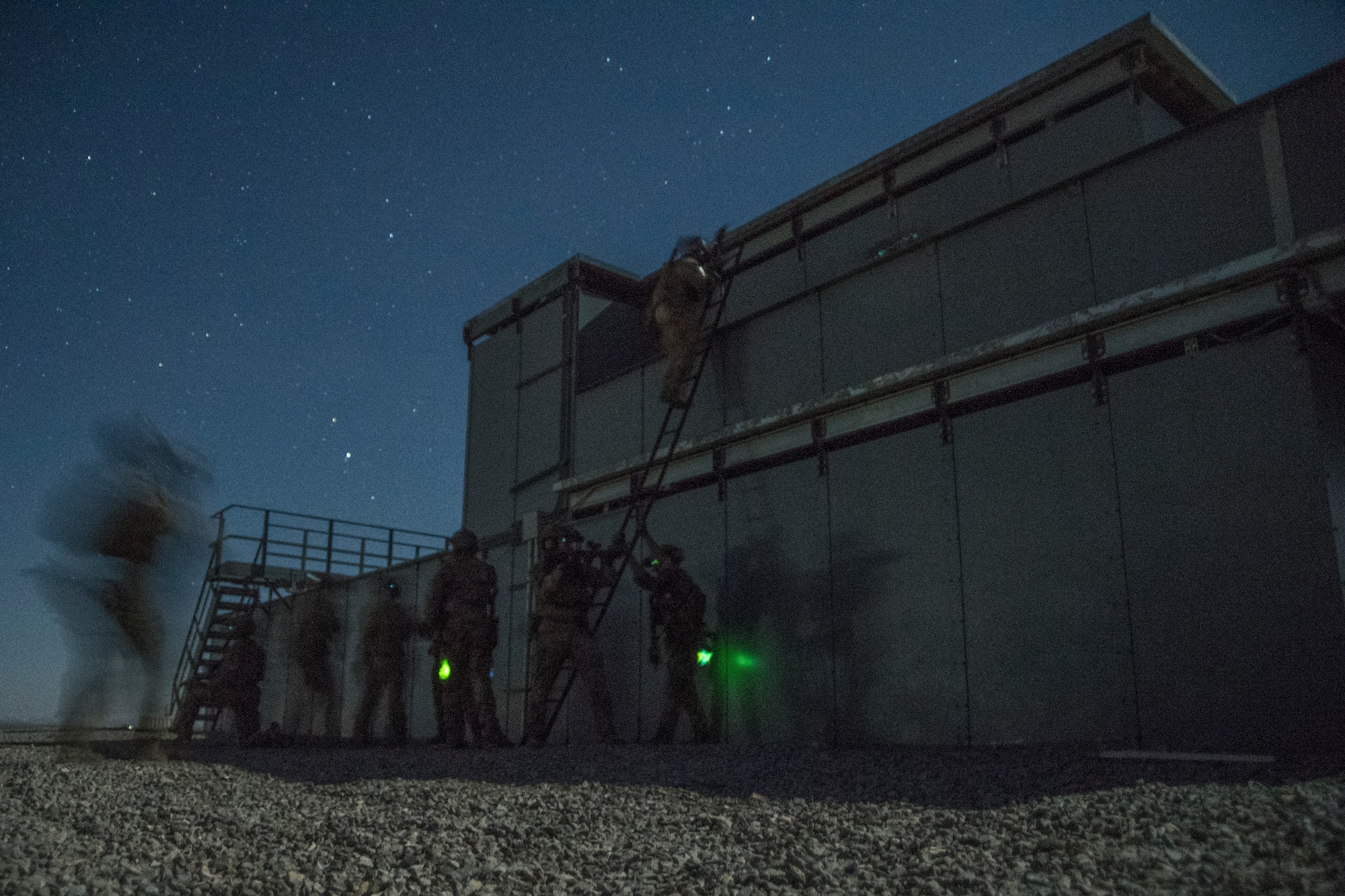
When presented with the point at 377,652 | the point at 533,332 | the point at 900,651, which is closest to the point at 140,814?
the point at 900,651

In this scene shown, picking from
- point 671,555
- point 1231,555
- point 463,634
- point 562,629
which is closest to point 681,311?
point 671,555

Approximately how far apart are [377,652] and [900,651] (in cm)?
952

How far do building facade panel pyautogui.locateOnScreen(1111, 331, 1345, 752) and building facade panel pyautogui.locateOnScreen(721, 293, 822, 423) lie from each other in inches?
145

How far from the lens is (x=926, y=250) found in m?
9.37

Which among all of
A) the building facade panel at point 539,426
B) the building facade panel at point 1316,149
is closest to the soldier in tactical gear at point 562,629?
the building facade panel at point 539,426

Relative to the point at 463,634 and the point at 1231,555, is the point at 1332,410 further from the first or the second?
the point at 463,634

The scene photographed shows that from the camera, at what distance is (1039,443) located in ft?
26.1

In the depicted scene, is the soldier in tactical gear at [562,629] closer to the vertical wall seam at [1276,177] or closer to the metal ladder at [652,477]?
the metal ladder at [652,477]

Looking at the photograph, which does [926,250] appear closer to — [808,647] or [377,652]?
[808,647]

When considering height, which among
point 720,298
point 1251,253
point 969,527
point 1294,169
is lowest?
point 969,527

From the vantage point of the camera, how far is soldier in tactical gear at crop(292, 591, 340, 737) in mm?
18484

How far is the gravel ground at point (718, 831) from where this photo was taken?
11.0 feet

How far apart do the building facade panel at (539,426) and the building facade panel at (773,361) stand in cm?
425

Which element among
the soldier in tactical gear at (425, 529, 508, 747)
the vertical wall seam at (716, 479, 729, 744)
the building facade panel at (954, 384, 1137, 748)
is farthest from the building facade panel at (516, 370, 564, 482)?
the building facade panel at (954, 384, 1137, 748)
